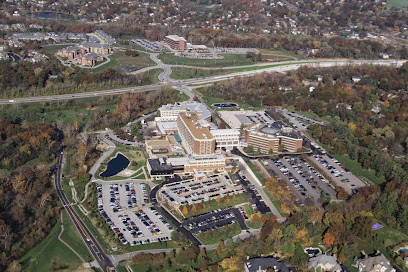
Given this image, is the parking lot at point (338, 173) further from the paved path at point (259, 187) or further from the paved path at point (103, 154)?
the paved path at point (103, 154)

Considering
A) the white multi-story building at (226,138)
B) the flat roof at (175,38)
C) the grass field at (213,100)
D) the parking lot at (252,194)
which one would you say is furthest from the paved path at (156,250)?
the flat roof at (175,38)

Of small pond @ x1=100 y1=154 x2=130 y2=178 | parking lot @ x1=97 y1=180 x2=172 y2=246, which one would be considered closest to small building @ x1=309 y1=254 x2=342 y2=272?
parking lot @ x1=97 y1=180 x2=172 y2=246

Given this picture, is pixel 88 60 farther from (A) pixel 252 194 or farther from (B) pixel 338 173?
(B) pixel 338 173

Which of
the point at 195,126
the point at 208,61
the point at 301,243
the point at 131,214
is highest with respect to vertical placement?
the point at 195,126

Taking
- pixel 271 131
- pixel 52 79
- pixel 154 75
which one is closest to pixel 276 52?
pixel 154 75

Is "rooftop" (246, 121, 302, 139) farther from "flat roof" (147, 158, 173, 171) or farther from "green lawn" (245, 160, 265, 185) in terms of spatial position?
"flat roof" (147, 158, 173, 171)

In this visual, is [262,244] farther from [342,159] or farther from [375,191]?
[342,159]
